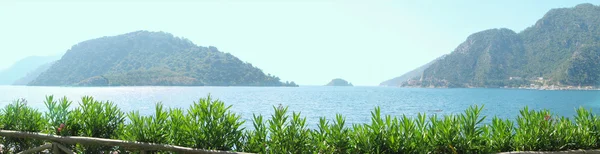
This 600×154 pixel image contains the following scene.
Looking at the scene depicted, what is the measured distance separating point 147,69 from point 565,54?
171m

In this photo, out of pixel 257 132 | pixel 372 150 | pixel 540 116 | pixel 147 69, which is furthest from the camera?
pixel 147 69

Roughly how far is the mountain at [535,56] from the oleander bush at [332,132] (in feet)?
480

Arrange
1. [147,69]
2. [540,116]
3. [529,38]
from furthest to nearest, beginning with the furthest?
[147,69]
[529,38]
[540,116]

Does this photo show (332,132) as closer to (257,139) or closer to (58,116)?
(257,139)

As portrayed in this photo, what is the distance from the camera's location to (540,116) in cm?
537

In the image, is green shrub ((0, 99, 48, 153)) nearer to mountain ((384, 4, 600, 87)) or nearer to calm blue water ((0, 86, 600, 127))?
calm blue water ((0, 86, 600, 127))

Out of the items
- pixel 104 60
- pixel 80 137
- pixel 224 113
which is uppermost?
pixel 104 60

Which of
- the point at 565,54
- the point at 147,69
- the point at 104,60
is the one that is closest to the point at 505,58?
the point at 565,54

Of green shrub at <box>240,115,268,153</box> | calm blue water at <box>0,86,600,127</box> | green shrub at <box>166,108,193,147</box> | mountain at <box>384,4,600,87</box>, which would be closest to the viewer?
green shrub at <box>240,115,268,153</box>

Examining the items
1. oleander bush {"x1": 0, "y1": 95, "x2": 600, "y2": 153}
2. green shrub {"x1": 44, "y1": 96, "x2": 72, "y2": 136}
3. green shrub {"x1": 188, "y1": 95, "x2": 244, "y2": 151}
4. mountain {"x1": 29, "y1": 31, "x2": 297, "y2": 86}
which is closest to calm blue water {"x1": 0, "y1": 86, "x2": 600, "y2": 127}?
green shrub {"x1": 44, "y1": 96, "x2": 72, "y2": 136}

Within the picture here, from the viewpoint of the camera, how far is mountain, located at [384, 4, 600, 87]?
13212cm

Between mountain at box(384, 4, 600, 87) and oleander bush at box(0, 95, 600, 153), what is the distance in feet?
480

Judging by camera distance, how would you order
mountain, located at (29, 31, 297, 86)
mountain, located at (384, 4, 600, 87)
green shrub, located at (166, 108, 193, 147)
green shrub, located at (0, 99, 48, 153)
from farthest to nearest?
mountain, located at (29, 31, 297, 86) → mountain, located at (384, 4, 600, 87) → green shrub, located at (0, 99, 48, 153) → green shrub, located at (166, 108, 193, 147)

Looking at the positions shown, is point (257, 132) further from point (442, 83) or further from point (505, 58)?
point (442, 83)
